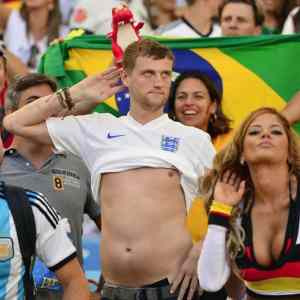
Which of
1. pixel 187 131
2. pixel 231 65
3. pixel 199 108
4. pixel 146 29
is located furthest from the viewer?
pixel 146 29

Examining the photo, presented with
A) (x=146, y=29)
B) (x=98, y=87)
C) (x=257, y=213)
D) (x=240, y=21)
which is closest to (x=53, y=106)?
(x=98, y=87)

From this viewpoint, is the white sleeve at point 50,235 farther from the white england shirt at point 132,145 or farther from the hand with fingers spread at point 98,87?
the hand with fingers spread at point 98,87

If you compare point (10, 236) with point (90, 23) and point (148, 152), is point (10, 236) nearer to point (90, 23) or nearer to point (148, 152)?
point (148, 152)

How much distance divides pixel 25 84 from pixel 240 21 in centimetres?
234

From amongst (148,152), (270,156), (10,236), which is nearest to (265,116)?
(270,156)

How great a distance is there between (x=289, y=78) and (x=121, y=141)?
81.2 inches

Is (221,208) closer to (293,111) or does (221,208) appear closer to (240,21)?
(293,111)

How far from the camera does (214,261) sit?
610 centimetres

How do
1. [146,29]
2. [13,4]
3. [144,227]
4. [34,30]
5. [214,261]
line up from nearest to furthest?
[214,261] → [144,227] → [146,29] → [34,30] → [13,4]

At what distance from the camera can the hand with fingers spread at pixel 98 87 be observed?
7219 millimetres

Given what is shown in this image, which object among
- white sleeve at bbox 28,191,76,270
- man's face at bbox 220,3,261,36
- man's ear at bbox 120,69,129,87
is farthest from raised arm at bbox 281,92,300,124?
white sleeve at bbox 28,191,76,270

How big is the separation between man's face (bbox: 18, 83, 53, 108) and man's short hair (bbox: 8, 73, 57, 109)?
2cm

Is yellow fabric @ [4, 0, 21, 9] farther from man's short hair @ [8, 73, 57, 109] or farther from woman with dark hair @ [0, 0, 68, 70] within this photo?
man's short hair @ [8, 73, 57, 109]

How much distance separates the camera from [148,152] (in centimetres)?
695
